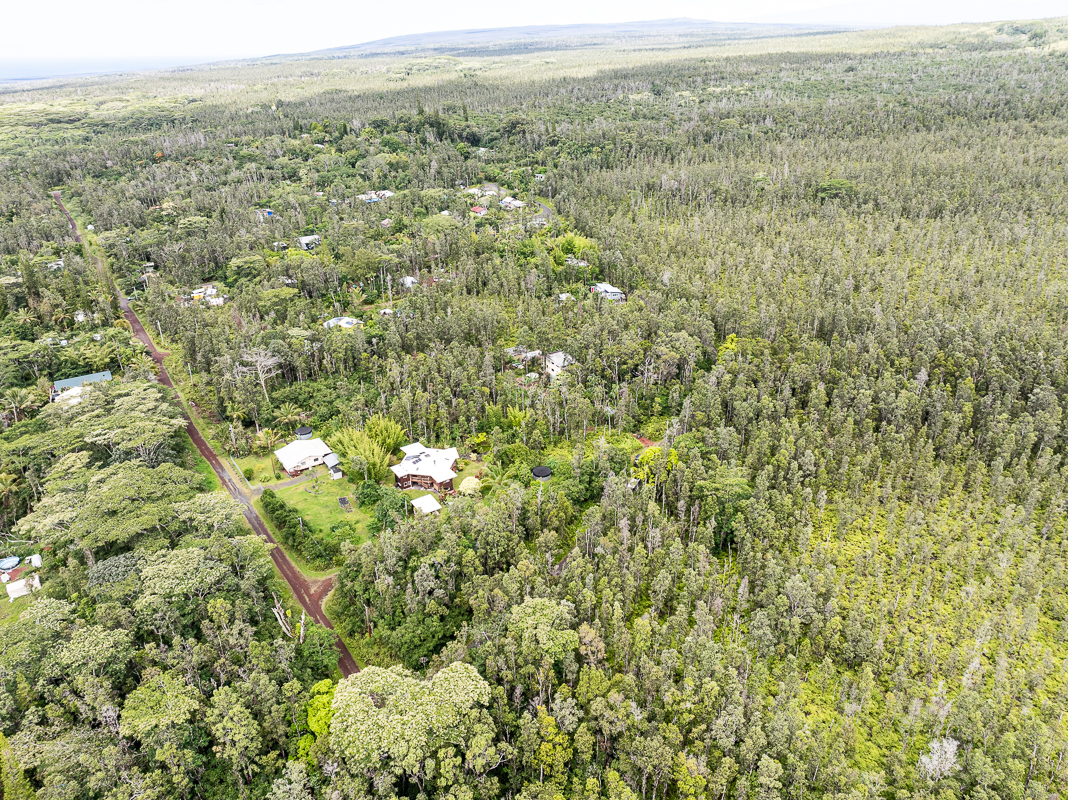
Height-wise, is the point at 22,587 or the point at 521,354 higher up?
the point at 521,354

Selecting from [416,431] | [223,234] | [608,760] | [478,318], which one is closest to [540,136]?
[223,234]

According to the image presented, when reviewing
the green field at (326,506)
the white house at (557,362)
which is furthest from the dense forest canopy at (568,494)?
the white house at (557,362)

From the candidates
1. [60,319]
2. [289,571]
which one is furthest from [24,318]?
[289,571]

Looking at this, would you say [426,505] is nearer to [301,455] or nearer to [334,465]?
[334,465]

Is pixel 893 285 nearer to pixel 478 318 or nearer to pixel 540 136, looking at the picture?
pixel 478 318

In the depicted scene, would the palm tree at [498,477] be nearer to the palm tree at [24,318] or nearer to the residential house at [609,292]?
the residential house at [609,292]

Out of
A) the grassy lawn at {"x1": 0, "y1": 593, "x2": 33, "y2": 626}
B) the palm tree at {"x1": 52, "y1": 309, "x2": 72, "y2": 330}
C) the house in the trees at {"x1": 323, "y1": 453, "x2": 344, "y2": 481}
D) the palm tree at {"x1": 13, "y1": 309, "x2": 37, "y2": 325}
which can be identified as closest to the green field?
the house in the trees at {"x1": 323, "y1": 453, "x2": 344, "y2": 481}
